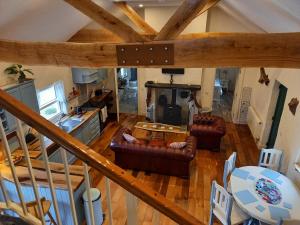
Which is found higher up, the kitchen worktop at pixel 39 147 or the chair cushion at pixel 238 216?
the kitchen worktop at pixel 39 147

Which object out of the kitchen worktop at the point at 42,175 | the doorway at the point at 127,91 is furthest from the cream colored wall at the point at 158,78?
the kitchen worktop at the point at 42,175

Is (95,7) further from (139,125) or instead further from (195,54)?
(139,125)

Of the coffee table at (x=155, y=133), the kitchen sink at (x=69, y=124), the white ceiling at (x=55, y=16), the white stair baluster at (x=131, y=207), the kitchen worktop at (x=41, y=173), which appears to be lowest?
the coffee table at (x=155, y=133)

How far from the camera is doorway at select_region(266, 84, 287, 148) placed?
4.98 metres

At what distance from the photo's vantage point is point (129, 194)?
105 cm

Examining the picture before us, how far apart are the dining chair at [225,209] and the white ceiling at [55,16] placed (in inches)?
91.5

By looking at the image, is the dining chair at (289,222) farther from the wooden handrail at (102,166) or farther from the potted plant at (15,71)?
the potted plant at (15,71)

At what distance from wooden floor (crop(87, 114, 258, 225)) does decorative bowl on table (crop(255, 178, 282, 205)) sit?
1.09 m

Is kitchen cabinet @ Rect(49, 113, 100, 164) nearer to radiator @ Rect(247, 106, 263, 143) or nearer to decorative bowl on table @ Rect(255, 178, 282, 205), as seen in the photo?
decorative bowl on table @ Rect(255, 178, 282, 205)

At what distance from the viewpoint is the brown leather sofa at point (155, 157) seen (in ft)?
14.7

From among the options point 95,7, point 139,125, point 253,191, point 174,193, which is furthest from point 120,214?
point 95,7

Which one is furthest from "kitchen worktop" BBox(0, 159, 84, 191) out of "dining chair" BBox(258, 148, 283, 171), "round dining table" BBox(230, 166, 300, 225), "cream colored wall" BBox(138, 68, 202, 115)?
"cream colored wall" BBox(138, 68, 202, 115)

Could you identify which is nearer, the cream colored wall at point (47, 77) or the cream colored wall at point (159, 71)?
the cream colored wall at point (47, 77)

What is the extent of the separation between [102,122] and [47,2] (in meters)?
4.13
